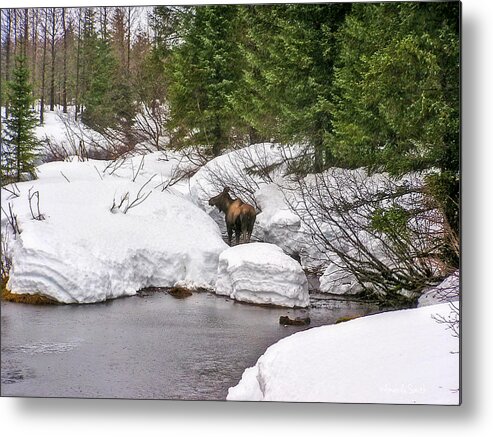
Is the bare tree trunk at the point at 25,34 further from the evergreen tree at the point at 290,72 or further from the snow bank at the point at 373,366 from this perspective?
the snow bank at the point at 373,366

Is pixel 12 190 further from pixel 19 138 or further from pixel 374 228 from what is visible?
pixel 374 228

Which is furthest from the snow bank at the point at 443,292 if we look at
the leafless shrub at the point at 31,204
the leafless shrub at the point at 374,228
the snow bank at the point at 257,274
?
the leafless shrub at the point at 31,204

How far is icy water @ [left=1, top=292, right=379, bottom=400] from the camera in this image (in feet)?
16.1

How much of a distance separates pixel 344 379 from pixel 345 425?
27 centimetres

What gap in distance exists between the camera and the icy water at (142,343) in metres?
4.91

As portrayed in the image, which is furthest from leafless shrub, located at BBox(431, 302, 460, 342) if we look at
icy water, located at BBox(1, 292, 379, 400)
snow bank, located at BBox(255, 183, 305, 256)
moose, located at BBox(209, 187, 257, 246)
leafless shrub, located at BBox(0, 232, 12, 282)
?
leafless shrub, located at BBox(0, 232, 12, 282)

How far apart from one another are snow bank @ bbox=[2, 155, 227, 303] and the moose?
10 cm

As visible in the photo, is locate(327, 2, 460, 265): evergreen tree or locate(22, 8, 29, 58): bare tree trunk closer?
locate(327, 2, 460, 265): evergreen tree

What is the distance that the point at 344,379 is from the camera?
15.6 ft

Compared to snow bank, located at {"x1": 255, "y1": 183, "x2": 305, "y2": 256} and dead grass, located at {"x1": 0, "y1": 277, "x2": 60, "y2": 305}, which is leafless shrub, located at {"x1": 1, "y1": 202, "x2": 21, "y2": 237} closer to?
dead grass, located at {"x1": 0, "y1": 277, "x2": 60, "y2": 305}

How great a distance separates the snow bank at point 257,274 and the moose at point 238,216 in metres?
0.08

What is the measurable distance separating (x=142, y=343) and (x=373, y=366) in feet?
4.62

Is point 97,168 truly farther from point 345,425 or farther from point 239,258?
point 345,425

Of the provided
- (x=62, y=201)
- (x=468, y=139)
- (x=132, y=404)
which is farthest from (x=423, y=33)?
(x=132, y=404)
